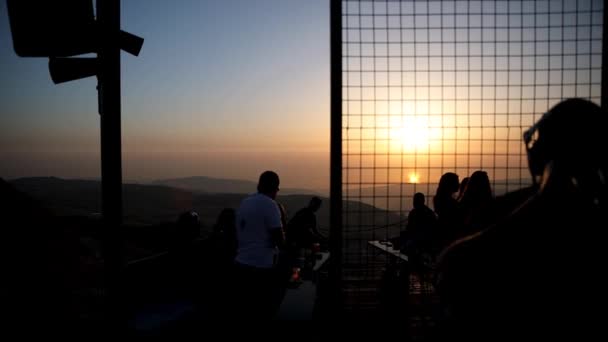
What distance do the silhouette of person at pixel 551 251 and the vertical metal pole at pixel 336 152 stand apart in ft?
8.86

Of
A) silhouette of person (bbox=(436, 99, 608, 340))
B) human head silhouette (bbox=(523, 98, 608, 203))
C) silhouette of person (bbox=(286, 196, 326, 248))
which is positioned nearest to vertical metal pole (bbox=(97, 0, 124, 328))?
silhouette of person (bbox=(436, 99, 608, 340))

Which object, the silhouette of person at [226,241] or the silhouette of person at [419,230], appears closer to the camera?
the silhouette of person at [226,241]

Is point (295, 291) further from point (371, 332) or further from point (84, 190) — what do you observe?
point (84, 190)

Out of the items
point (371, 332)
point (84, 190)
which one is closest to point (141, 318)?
point (371, 332)

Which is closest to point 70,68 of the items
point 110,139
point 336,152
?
point 110,139

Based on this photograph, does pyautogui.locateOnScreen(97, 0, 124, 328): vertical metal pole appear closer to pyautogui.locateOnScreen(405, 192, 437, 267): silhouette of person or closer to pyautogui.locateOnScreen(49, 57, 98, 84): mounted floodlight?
pyautogui.locateOnScreen(49, 57, 98, 84): mounted floodlight

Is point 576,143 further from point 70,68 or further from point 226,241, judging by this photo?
point 226,241

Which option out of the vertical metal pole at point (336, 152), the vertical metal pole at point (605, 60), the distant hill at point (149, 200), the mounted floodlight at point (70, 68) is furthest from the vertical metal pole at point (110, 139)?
the distant hill at point (149, 200)

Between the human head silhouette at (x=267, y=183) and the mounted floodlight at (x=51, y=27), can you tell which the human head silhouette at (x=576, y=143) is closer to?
the mounted floodlight at (x=51, y=27)

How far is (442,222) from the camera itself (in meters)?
6.04

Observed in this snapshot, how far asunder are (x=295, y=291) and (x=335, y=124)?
4.58 ft

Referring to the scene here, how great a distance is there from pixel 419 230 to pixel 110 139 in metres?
5.48

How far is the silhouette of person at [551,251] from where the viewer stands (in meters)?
1.54

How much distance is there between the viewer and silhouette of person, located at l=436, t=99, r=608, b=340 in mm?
1538
